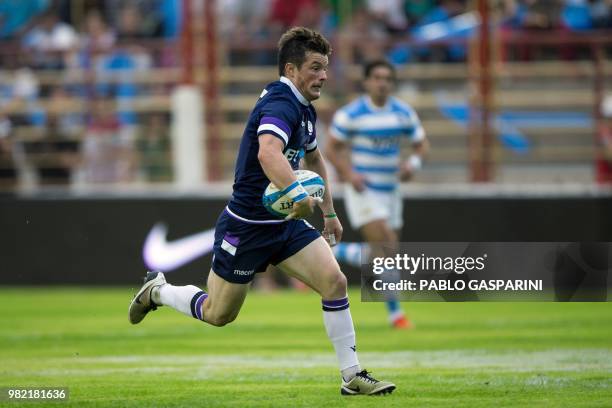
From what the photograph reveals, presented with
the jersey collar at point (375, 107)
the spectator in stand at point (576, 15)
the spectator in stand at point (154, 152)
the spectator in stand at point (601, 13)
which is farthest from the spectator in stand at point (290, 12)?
the jersey collar at point (375, 107)

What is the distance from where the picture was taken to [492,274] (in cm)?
896

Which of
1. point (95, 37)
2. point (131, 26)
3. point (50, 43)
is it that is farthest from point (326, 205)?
point (50, 43)

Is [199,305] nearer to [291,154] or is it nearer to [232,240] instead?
[232,240]

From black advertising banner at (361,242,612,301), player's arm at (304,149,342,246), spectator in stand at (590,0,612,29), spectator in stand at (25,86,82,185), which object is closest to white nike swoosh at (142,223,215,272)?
spectator in stand at (25,86,82,185)

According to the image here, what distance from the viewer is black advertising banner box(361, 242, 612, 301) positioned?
29.0 ft

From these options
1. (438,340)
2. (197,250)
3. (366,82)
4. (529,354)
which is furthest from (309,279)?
(197,250)

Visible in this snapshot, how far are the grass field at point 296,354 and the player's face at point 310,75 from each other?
2019 millimetres

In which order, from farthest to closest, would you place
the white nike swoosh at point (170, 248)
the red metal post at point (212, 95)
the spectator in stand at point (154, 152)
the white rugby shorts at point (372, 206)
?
the spectator in stand at point (154, 152) → the red metal post at point (212, 95) → the white nike swoosh at point (170, 248) → the white rugby shorts at point (372, 206)

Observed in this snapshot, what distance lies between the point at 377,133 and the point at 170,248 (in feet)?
15.9

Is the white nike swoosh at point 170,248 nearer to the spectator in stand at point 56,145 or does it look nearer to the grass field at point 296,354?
the grass field at point 296,354

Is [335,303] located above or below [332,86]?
below

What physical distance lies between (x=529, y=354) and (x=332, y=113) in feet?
26.7

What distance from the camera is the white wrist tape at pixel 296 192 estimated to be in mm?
7449

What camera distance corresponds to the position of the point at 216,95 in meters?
18.2
